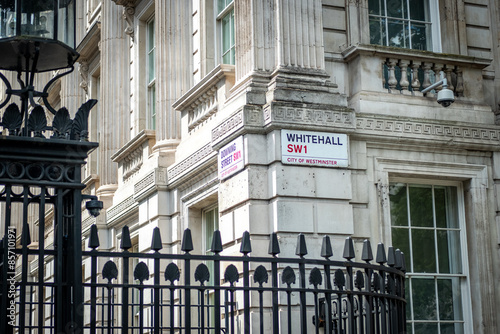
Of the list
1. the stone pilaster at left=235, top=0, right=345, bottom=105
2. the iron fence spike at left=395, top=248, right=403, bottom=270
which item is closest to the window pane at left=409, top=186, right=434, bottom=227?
the stone pilaster at left=235, top=0, right=345, bottom=105

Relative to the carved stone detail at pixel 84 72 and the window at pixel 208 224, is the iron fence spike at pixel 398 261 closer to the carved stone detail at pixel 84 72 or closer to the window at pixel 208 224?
the window at pixel 208 224

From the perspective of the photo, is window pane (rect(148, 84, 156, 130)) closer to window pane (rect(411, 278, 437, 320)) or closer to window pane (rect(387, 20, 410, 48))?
window pane (rect(387, 20, 410, 48))

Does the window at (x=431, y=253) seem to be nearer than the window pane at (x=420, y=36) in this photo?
Yes

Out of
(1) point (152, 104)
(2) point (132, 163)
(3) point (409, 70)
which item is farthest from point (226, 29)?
(2) point (132, 163)

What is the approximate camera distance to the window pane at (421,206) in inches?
543

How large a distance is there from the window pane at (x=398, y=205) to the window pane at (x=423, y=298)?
92cm

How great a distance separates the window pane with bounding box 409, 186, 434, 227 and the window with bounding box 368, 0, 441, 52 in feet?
8.08

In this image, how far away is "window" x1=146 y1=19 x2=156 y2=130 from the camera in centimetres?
2002

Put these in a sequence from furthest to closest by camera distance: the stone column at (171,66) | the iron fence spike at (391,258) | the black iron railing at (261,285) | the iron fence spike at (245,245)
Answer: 1. the stone column at (171,66)
2. the iron fence spike at (391,258)
3. the iron fence spike at (245,245)
4. the black iron railing at (261,285)

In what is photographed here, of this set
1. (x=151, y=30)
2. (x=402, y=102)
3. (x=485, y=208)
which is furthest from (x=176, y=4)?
(x=485, y=208)

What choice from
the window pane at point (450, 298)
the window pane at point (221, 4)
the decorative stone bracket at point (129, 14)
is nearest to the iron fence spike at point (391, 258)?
the window pane at point (450, 298)

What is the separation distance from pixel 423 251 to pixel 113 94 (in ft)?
35.2

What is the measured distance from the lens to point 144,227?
1753 cm

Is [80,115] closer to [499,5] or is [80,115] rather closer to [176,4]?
[499,5]
